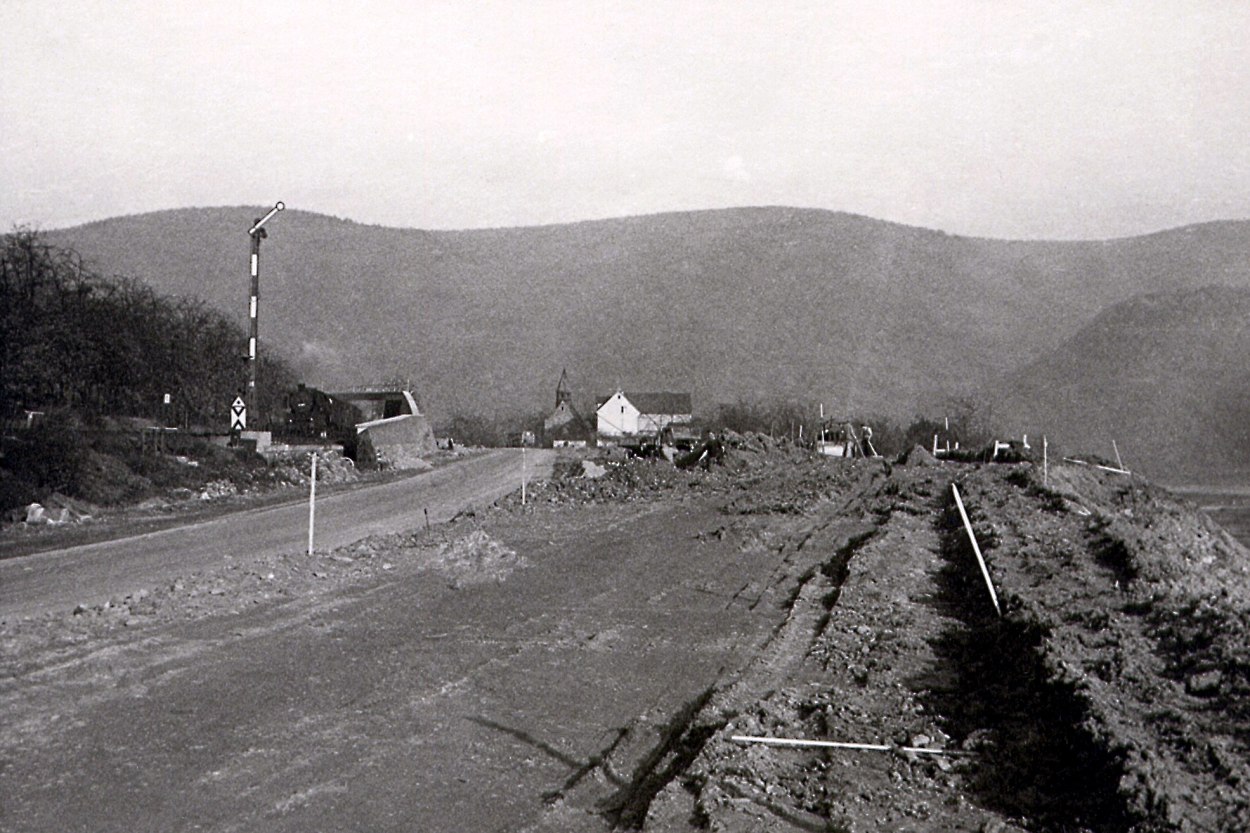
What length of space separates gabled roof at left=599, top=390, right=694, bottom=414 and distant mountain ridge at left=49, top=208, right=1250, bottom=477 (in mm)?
9041

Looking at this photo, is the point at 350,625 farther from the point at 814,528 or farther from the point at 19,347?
the point at 19,347

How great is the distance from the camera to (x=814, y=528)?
71.4ft

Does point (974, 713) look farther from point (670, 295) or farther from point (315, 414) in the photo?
point (670, 295)

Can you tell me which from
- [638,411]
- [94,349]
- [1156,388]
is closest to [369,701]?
[94,349]

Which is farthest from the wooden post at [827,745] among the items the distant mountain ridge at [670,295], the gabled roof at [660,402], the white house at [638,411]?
the distant mountain ridge at [670,295]

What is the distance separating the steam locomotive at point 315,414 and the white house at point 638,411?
165 ft

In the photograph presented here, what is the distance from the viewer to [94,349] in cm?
3309

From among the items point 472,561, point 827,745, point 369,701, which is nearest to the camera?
point 827,745

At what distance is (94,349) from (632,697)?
3015 cm

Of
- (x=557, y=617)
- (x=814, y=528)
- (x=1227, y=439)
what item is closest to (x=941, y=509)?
(x=814, y=528)

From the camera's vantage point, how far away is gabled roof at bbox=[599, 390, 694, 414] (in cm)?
10025

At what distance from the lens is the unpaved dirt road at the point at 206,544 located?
14008 millimetres

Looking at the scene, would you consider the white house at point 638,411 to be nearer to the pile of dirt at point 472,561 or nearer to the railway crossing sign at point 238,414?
the railway crossing sign at point 238,414

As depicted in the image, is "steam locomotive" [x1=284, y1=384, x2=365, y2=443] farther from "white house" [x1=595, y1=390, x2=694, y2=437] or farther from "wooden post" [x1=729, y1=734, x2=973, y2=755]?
"white house" [x1=595, y1=390, x2=694, y2=437]
